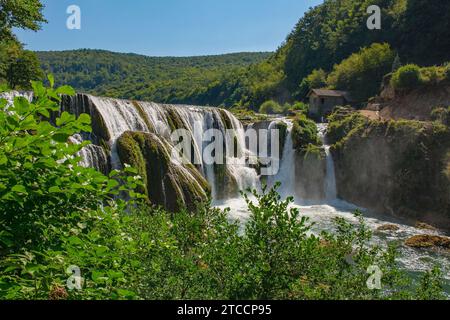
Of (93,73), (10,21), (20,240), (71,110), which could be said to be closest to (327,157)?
(71,110)

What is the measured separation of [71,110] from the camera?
87.1 ft

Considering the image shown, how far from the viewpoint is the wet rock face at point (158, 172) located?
25.2 meters

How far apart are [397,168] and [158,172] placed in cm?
2156

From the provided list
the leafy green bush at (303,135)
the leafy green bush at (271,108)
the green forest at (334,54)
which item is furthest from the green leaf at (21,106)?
the leafy green bush at (271,108)

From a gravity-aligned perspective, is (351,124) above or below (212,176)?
above

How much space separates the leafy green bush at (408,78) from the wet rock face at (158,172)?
89.3ft

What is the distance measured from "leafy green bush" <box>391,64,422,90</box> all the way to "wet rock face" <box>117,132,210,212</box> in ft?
89.3

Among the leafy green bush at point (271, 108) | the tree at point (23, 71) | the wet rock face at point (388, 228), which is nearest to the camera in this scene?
the wet rock face at point (388, 228)

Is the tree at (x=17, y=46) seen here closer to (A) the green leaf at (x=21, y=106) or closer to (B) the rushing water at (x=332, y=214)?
(B) the rushing water at (x=332, y=214)

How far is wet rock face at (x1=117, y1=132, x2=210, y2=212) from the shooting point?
2525 cm

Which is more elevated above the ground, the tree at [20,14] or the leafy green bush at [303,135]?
the tree at [20,14]

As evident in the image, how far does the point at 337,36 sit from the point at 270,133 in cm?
4939

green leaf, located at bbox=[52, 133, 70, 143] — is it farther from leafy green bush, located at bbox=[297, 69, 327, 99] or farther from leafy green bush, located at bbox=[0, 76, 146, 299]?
leafy green bush, located at bbox=[297, 69, 327, 99]
